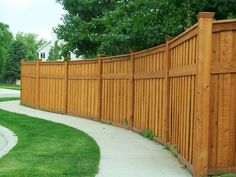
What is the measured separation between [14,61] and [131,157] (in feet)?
218

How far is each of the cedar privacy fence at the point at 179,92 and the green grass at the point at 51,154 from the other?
5.18 feet

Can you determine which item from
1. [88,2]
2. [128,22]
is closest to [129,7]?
[128,22]

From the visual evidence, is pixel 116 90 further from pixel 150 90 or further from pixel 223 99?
pixel 223 99

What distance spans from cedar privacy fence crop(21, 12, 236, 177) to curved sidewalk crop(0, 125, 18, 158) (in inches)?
126

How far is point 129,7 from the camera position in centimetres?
1412

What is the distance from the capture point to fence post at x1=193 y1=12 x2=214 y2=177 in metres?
7.57

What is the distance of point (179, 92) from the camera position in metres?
9.58

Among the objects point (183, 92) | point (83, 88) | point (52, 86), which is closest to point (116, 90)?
point (83, 88)

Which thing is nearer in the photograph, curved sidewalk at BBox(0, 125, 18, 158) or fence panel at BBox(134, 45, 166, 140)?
curved sidewalk at BBox(0, 125, 18, 158)

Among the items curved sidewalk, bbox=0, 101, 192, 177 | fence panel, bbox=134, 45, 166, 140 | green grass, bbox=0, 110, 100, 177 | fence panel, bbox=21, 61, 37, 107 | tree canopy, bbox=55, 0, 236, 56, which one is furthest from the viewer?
fence panel, bbox=21, 61, 37, 107

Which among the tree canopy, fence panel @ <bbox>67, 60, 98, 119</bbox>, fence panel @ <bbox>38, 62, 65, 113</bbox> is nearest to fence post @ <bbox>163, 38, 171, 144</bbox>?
the tree canopy

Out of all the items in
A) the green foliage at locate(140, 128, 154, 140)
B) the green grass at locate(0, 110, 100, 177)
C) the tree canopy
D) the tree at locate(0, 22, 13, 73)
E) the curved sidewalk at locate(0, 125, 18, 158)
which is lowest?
the curved sidewalk at locate(0, 125, 18, 158)

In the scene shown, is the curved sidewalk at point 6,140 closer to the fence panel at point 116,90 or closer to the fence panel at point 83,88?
the fence panel at point 116,90

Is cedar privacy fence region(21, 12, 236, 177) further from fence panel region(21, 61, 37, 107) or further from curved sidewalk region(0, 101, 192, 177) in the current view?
fence panel region(21, 61, 37, 107)
